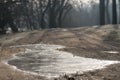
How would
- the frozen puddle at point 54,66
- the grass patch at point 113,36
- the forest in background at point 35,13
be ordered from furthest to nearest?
1. the forest in background at point 35,13
2. the grass patch at point 113,36
3. the frozen puddle at point 54,66

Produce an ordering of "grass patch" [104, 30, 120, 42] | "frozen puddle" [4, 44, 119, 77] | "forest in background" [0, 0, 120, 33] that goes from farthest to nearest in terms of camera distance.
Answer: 1. "forest in background" [0, 0, 120, 33]
2. "grass patch" [104, 30, 120, 42]
3. "frozen puddle" [4, 44, 119, 77]

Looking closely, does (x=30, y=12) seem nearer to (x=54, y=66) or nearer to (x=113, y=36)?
(x=113, y=36)

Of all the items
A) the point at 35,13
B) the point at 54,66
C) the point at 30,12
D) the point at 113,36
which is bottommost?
the point at 35,13

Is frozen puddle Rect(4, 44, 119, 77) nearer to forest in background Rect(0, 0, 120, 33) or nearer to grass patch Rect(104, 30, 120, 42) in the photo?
grass patch Rect(104, 30, 120, 42)

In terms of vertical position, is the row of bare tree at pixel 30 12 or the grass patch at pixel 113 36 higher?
the grass patch at pixel 113 36

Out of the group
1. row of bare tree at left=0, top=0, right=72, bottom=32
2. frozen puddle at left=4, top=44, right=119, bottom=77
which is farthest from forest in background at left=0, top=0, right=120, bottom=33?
frozen puddle at left=4, top=44, right=119, bottom=77

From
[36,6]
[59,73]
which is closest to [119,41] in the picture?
[59,73]

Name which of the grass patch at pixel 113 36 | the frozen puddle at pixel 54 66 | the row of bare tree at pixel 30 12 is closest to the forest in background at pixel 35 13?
the row of bare tree at pixel 30 12

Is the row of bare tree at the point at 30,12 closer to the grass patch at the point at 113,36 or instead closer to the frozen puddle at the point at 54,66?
the grass patch at the point at 113,36

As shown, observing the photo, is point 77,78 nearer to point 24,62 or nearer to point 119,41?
point 24,62

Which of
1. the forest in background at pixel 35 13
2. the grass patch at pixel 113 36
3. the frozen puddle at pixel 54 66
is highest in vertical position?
the frozen puddle at pixel 54 66

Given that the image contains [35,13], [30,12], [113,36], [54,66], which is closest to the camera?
[54,66]

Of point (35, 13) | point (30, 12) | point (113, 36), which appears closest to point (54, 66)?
point (113, 36)

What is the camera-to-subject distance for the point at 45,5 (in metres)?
67.0
